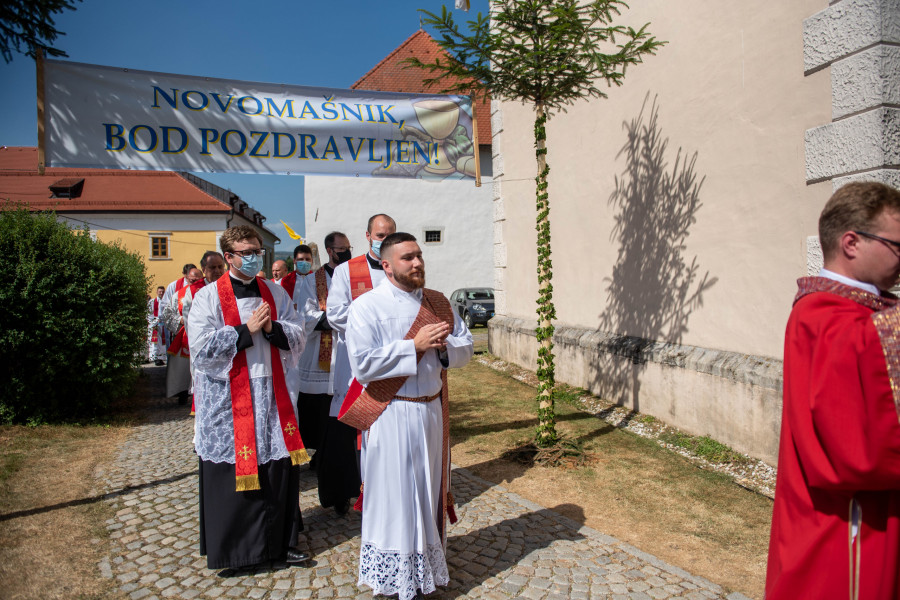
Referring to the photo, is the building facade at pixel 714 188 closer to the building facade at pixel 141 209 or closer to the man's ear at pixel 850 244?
the man's ear at pixel 850 244

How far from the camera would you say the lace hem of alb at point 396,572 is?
311cm

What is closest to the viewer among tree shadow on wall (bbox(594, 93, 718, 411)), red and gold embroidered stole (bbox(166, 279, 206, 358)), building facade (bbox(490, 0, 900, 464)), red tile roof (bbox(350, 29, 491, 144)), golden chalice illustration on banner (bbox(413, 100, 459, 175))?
building facade (bbox(490, 0, 900, 464))

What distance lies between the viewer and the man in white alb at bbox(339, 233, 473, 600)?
3119mm

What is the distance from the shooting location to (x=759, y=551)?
3914 mm

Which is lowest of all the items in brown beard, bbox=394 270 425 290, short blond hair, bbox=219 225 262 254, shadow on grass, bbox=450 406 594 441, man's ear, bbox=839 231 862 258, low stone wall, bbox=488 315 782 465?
shadow on grass, bbox=450 406 594 441

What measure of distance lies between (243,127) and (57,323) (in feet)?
11.2

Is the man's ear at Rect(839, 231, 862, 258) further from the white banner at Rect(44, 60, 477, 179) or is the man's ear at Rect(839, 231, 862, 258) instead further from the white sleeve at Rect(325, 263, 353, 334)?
the white banner at Rect(44, 60, 477, 179)

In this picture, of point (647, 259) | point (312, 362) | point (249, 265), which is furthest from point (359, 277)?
point (647, 259)

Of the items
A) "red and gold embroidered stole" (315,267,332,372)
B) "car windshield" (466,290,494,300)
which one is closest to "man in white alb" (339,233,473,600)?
"red and gold embroidered stole" (315,267,332,372)

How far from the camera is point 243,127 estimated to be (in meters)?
5.82

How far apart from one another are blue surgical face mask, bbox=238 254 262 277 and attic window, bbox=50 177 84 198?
2957cm

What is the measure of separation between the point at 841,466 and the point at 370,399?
2.12m

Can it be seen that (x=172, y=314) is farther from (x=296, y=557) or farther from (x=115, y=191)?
(x=115, y=191)

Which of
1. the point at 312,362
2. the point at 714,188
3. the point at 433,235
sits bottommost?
the point at 312,362
